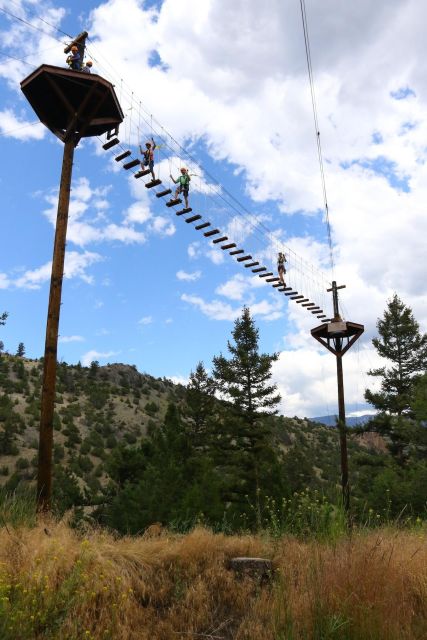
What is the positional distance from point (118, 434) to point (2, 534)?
45138 mm

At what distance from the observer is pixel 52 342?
32.9 ft

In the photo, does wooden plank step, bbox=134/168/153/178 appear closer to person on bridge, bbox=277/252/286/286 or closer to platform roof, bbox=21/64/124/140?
platform roof, bbox=21/64/124/140

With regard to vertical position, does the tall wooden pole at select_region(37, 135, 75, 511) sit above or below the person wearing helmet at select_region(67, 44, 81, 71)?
below

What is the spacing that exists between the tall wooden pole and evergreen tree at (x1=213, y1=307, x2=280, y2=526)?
77.6 feet

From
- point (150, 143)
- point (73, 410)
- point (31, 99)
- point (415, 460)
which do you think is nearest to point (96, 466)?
point (73, 410)

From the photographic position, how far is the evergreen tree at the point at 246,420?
104ft

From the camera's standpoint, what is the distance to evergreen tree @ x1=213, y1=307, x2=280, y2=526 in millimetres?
31703

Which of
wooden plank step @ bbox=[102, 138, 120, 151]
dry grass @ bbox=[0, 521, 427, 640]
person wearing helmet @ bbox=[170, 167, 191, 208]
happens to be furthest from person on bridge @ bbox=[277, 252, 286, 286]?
dry grass @ bbox=[0, 521, 427, 640]

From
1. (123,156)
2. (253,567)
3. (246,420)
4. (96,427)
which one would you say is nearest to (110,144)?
(123,156)

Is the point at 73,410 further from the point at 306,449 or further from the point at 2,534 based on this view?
the point at 2,534

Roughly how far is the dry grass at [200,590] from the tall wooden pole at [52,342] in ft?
7.60

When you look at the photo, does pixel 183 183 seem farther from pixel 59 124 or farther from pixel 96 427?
pixel 96 427

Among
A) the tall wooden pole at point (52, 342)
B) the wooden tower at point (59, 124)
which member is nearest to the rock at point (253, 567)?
the tall wooden pole at point (52, 342)

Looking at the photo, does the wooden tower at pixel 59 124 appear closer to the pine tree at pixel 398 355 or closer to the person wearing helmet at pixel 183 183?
the person wearing helmet at pixel 183 183
